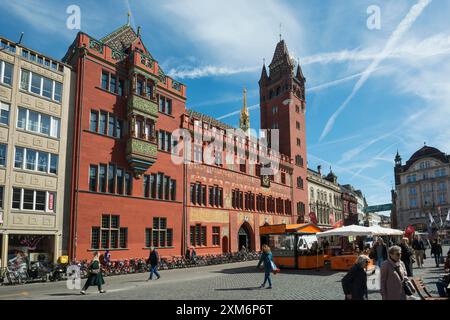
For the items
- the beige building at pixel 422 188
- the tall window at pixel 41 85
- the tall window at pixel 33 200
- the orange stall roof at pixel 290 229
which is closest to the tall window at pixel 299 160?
the orange stall roof at pixel 290 229

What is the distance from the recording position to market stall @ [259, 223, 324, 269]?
24703mm

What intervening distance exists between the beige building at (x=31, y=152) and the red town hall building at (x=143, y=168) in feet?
3.57

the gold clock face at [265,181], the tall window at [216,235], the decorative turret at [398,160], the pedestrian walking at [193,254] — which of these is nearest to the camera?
the pedestrian walking at [193,254]

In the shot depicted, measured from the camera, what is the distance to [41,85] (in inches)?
1006

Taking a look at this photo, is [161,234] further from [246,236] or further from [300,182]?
[300,182]

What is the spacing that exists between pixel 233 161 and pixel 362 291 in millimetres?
35743

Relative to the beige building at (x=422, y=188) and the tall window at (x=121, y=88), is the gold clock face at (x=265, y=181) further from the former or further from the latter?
the beige building at (x=422, y=188)

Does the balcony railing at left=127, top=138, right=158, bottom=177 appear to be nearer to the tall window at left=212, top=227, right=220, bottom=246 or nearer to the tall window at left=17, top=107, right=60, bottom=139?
the tall window at left=17, top=107, right=60, bottom=139

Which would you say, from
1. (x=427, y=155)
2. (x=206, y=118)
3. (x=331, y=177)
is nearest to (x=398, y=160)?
(x=427, y=155)

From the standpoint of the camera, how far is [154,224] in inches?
1251

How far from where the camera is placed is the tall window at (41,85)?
2458 centimetres

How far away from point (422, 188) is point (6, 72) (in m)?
98.1
